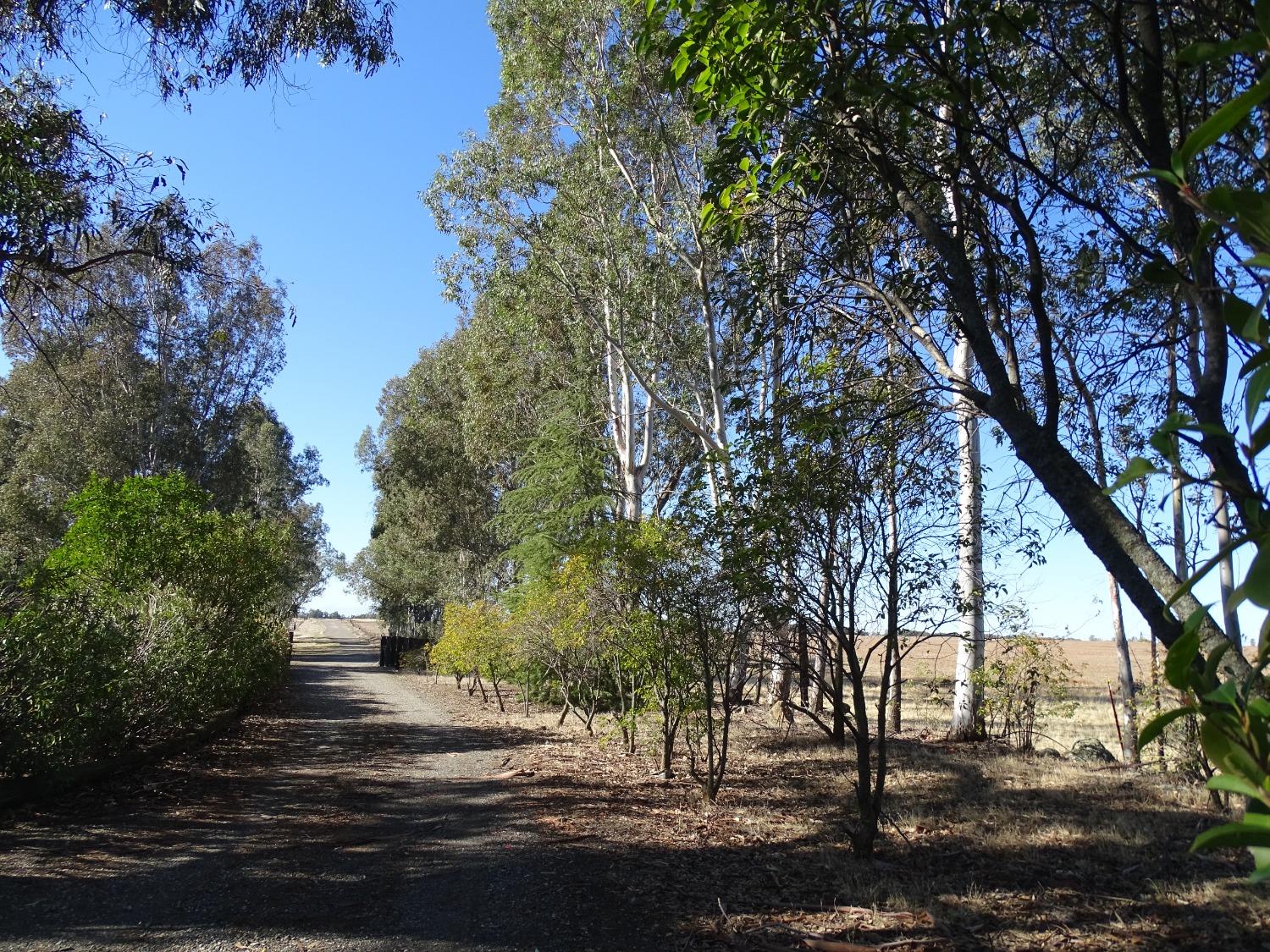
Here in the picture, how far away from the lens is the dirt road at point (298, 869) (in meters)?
4.78

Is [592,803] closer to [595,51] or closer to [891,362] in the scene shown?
[891,362]

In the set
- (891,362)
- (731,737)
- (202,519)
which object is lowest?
(731,737)

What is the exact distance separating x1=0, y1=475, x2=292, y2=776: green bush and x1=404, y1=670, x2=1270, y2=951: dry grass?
170 inches

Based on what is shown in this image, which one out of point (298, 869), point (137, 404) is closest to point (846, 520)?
point (298, 869)

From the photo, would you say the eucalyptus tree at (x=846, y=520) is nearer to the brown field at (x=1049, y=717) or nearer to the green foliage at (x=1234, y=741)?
the brown field at (x=1049, y=717)

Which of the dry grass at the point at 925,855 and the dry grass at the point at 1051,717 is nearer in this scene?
the dry grass at the point at 925,855

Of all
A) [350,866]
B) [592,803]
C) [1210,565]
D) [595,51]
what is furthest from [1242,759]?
[595,51]

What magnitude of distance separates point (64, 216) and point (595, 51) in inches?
481

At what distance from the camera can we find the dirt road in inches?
188

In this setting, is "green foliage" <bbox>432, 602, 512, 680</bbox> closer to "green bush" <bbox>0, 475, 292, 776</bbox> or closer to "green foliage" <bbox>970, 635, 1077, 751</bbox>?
"green bush" <bbox>0, 475, 292, 776</bbox>

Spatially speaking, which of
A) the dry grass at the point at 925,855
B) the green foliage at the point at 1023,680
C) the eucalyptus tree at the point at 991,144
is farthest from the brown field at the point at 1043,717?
the eucalyptus tree at the point at 991,144

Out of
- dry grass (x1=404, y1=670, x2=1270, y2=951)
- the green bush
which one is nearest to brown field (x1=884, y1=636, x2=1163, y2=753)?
dry grass (x1=404, y1=670, x2=1270, y2=951)

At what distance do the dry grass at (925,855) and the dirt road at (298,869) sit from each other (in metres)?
0.54

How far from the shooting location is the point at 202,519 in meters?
13.9
